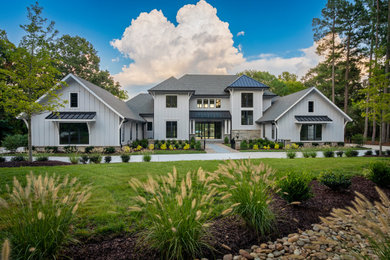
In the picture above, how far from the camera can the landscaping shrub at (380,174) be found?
Answer: 613cm

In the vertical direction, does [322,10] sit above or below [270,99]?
above

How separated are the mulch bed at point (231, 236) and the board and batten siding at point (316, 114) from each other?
15.4 metres

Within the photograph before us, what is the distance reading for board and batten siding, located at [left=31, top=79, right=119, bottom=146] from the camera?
16.5 m

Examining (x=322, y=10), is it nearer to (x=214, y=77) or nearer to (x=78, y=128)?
(x=214, y=77)

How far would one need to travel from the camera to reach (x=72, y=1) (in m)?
14.1

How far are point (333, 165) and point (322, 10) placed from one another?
2536 centimetres

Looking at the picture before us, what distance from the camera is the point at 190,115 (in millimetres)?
23688

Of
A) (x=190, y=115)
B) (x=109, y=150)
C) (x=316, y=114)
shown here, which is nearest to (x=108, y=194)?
(x=109, y=150)

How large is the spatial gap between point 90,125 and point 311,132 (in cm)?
2187

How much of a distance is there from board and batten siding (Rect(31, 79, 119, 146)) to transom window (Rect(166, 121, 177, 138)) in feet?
23.8

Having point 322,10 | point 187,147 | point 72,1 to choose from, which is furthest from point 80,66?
point 322,10

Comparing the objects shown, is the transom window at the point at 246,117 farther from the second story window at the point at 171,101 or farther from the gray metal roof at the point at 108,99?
the gray metal roof at the point at 108,99

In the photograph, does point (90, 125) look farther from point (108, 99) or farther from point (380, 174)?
point (380, 174)

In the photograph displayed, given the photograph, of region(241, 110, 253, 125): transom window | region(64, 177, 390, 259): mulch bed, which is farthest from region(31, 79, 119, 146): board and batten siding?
region(241, 110, 253, 125): transom window
